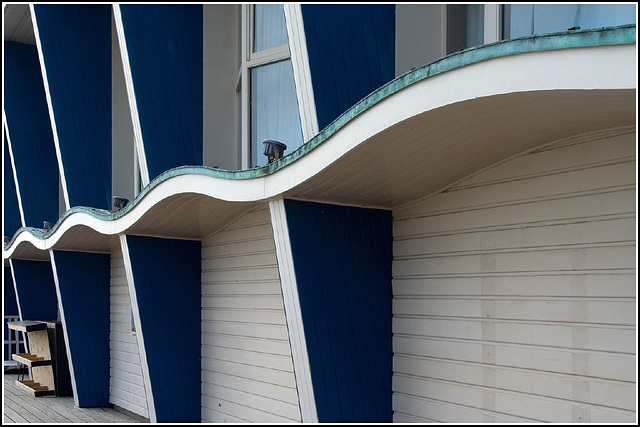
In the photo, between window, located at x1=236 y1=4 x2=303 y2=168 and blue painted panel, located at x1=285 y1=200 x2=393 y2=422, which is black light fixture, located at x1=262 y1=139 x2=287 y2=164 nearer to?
blue painted panel, located at x1=285 y1=200 x2=393 y2=422

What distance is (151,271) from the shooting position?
10.6 metres

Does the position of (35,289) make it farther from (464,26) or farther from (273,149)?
(464,26)

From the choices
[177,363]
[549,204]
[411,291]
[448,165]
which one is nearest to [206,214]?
[177,363]

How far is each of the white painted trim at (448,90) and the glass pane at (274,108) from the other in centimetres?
224

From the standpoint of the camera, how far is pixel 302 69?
22.4 feet

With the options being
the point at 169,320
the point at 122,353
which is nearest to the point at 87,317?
the point at 122,353

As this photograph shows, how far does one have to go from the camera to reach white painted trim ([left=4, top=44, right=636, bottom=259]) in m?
3.61

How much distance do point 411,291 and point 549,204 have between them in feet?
5.35

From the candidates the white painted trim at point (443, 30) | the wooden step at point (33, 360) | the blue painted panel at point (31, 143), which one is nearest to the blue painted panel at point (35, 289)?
the blue painted panel at point (31, 143)

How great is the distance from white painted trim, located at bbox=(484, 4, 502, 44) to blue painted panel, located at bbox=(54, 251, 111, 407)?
9.38 meters

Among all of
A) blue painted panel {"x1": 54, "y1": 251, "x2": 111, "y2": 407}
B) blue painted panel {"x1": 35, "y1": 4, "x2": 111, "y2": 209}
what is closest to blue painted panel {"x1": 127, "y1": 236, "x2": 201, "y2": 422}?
blue painted panel {"x1": 35, "y1": 4, "x2": 111, "y2": 209}

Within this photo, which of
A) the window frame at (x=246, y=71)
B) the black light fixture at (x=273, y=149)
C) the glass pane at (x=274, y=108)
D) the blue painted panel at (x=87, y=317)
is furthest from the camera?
the blue painted panel at (x=87, y=317)

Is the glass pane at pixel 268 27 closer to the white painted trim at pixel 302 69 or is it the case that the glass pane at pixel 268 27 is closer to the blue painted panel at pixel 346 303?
the white painted trim at pixel 302 69

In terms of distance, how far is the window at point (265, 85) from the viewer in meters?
9.93
